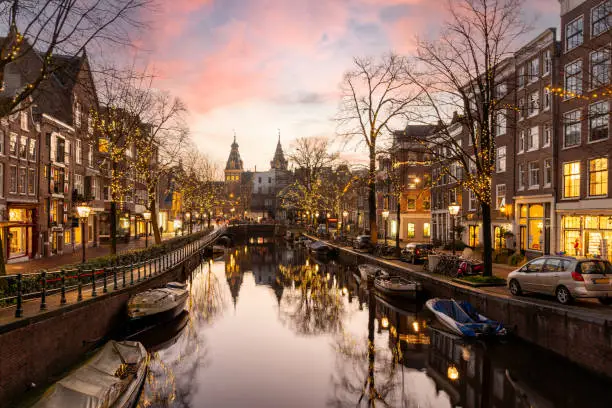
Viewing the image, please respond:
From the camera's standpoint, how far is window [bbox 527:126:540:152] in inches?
1397

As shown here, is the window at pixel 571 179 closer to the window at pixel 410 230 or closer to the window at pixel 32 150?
the window at pixel 410 230

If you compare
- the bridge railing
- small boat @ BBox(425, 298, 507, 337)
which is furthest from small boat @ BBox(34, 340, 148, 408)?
small boat @ BBox(425, 298, 507, 337)

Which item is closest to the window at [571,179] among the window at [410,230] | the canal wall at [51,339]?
the canal wall at [51,339]

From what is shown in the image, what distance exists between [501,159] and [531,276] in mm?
24408

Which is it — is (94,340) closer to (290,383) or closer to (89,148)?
(290,383)

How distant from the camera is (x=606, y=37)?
1083 inches

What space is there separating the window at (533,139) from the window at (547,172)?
5.28ft

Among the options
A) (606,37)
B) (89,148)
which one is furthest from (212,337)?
(89,148)

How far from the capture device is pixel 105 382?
12328 millimetres

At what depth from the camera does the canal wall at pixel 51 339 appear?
483 inches

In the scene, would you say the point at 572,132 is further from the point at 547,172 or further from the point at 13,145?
the point at 13,145

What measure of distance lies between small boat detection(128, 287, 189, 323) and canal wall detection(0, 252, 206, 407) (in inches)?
28.1

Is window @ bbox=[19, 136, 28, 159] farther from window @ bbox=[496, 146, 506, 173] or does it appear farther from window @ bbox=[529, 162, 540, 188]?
window @ bbox=[496, 146, 506, 173]

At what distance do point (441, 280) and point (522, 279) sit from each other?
6.98 m
